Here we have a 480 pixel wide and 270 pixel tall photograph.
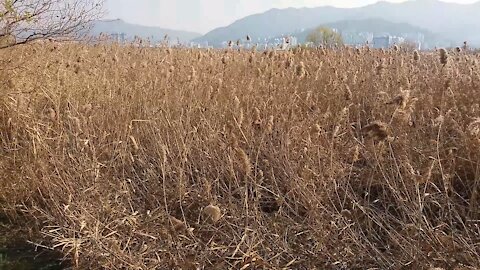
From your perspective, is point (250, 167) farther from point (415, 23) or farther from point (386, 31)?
point (415, 23)

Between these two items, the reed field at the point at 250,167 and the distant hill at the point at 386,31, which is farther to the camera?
the distant hill at the point at 386,31

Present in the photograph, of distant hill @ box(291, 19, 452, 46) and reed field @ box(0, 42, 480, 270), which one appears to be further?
distant hill @ box(291, 19, 452, 46)

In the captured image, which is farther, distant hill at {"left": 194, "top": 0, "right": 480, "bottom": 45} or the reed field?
distant hill at {"left": 194, "top": 0, "right": 480, "bottom": 45}

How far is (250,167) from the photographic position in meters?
2.68

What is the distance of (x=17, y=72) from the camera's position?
5.07 metres

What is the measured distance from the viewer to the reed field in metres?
2.62

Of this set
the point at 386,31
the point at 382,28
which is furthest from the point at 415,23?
the point at 386,31

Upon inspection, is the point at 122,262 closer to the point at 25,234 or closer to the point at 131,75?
the point at 25,234

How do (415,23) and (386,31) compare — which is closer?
(386,31)

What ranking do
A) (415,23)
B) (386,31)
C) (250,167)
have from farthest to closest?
1. (415,23)
2. (386,31)
3. (250,167)

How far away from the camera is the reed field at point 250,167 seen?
2.62m

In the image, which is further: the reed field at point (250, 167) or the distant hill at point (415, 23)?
the distant hill at point (415, 23)

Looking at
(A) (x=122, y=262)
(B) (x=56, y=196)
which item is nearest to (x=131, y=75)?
(B) (x=56, y=196)

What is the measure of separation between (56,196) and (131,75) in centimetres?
232
